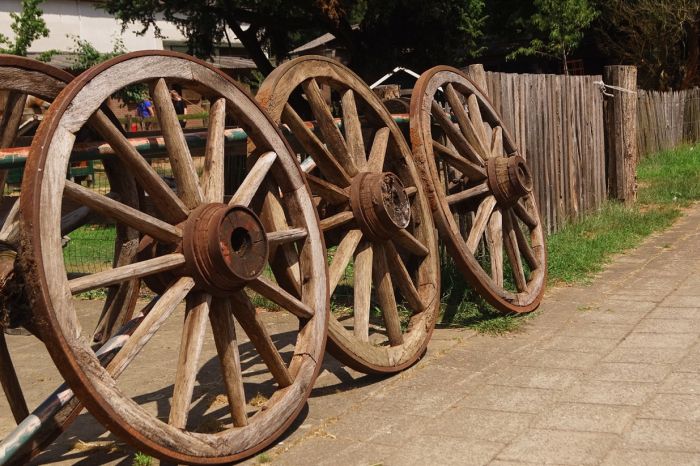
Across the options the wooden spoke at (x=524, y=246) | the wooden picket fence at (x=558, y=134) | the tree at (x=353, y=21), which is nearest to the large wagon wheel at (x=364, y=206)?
the wooden spoke at (x=524, y=246)

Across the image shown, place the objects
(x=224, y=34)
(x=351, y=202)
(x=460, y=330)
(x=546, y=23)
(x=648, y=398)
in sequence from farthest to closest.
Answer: (x=546, y=23) → (x=224, y=34) → (x=460, y=330) → (x=351, y=202) → (x=648, y=398)

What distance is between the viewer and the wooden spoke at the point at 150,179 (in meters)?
3.69

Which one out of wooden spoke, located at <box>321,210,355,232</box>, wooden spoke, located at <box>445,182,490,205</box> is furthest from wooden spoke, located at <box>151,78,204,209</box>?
wooden spoke, located at <box>445,182,490,205</box>

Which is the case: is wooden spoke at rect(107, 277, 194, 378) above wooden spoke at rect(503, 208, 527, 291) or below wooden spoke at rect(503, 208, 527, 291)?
above

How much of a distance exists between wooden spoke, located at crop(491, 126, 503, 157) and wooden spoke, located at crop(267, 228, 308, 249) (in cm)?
258

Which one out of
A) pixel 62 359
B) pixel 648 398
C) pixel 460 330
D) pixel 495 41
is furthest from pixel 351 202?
pixel 495 41

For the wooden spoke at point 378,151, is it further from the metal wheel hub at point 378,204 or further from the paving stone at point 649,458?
the paving stone at point 649,458

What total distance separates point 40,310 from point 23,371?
308cm

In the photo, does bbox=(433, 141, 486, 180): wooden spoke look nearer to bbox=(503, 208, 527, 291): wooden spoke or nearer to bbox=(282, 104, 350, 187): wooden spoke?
bbox=(503, 208, 527, 291): wooden spoke

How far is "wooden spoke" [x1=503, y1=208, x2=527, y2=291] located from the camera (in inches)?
252

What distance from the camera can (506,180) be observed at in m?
6.28

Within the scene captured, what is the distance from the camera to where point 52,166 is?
3221mm

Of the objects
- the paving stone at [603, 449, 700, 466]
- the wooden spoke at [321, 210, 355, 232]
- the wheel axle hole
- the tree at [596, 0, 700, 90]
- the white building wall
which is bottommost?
the paving stone at [603, 449, 700, 466]

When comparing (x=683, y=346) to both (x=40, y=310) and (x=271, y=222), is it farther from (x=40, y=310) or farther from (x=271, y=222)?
(x=40, y=310)
